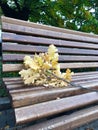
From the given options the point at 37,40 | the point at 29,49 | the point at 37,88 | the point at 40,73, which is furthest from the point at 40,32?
the point at 37,88

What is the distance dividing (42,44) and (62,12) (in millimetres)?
3536

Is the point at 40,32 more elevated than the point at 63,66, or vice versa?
the point at 40,32

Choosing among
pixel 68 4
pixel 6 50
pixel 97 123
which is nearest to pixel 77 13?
pixel 68 4

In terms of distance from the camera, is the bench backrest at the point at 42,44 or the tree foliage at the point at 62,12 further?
the tree foliage at the point at 62,12

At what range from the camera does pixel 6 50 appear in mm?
2812

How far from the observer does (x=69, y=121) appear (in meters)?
2.03

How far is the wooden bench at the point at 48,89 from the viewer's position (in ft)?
6.40

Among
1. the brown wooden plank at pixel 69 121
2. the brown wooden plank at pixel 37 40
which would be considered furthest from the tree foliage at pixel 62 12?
the brown wooden plank at pixel 69 121

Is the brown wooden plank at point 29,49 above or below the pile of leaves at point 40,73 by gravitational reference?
above

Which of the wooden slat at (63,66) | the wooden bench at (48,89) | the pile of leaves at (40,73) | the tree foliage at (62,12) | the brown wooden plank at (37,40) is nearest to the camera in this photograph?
the wooden bench at (48,89)

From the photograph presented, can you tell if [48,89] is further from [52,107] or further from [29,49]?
[29,49]

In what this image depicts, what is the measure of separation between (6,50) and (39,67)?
0.49 m

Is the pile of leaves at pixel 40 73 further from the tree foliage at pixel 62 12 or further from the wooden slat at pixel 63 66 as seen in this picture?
the tree foliage at pixel 62 12

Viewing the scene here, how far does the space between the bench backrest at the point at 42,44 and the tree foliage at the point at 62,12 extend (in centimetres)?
231
